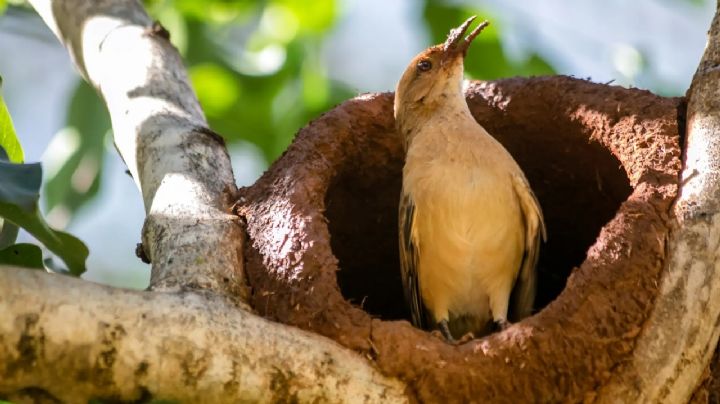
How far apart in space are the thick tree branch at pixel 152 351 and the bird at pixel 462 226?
154cm

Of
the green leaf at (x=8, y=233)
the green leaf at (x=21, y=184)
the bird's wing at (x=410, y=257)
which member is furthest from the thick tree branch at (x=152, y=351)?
Answer: the bird's wing at (x=410, y=257)

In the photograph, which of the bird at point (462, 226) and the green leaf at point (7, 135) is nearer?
the green leaf at point (7, 135)

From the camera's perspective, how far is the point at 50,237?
12.5 ft

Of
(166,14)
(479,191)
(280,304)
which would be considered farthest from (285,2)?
(280,304)

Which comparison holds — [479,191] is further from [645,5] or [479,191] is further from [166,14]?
[645,5]

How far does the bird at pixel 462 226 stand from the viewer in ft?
16.0

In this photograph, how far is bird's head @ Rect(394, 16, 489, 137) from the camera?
5363 millimetres

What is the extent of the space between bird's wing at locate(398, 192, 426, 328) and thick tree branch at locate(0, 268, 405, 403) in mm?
1515

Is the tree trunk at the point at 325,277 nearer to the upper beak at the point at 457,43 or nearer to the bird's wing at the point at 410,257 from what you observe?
the upper beak at the point at 457,43

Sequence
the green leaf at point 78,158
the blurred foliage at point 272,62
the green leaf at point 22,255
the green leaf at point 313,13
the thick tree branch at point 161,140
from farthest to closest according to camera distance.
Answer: the green leaf at point 313,13
the blurred foliage at point 272,62
the green leaf at point 78,158
the thick tree branch at point 161,140
the green leaf at point 22,255

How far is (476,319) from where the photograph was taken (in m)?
5.18

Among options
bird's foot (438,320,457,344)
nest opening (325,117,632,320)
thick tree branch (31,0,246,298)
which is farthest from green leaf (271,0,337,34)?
bird's foot (438,320,457,344)

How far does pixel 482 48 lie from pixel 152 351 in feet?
12.3

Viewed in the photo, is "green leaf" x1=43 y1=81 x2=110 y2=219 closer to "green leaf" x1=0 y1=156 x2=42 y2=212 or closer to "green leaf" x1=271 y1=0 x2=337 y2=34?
"green leaf" x1=271 y1=0 x2=337 y2=34
